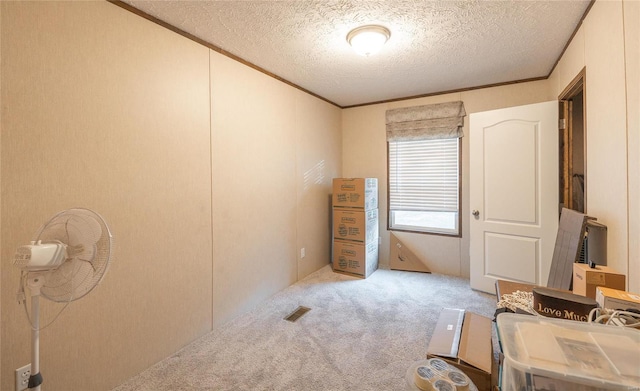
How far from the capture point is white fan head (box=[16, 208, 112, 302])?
3.83 ft

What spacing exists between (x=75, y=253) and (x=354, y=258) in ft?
9.85

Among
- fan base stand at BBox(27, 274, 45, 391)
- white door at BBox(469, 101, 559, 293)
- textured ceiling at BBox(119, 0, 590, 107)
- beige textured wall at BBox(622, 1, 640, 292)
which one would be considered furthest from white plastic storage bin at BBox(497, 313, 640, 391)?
white door at BBox(469, 101, 559, 293)

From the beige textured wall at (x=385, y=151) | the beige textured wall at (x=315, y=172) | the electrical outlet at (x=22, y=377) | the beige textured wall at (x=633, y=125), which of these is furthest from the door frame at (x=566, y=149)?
the electrical outlet at (x=22, y=377)

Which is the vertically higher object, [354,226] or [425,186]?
[425,186]

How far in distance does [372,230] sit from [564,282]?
2.12 m

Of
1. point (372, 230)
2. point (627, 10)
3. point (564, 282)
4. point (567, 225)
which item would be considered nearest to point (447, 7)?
point (627, 10)

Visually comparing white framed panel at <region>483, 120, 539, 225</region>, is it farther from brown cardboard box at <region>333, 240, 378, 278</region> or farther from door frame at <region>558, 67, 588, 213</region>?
brown cardboard box at <region>333, 240, 378, 278</region>

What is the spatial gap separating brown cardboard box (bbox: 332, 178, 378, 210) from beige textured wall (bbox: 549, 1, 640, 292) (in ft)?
6.87

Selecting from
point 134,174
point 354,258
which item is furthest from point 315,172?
point 134,174

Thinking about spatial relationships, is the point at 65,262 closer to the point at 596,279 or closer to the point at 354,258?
the point at 596,279

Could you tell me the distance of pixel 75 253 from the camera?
1.20 m

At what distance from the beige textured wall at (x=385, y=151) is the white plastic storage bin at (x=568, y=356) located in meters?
2.98

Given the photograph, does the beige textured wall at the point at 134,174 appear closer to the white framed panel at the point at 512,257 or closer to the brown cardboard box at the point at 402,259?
the brown cardboard box at the point at 402,259

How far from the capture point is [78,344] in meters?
1.62
